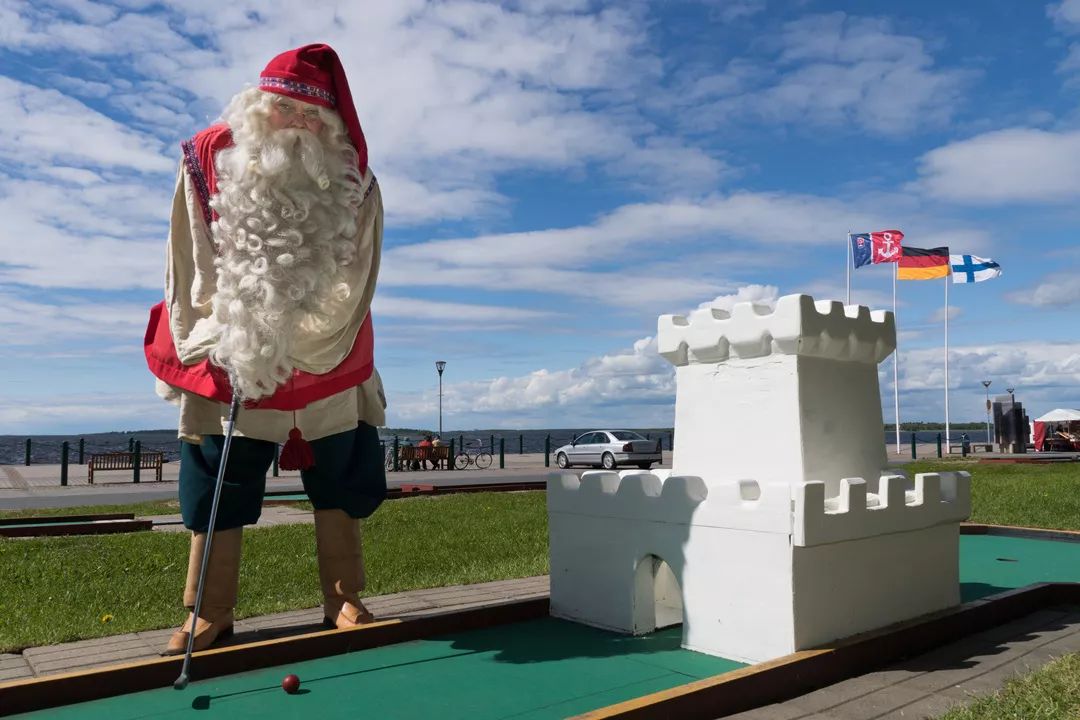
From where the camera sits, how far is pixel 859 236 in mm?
28156

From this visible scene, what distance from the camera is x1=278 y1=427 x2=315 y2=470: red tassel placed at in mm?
4133

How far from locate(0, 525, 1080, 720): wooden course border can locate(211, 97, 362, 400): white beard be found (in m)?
1.24

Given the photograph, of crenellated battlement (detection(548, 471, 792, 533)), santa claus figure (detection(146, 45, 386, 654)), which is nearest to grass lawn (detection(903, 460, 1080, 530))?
crenellated battlement (detection(548, 471, 792, 533))

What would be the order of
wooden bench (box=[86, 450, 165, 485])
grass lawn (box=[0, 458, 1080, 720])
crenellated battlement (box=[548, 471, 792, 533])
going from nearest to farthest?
crenellated battlement (box=[548, 471, 792, 533]), grass lawn (box=[0, 458, 1080, 720]), wooden bench (box=[86, 450, 165, 485])

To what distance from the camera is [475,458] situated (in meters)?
29.0

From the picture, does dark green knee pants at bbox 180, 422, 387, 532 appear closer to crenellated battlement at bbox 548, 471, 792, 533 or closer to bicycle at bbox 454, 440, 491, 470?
crenellated battlement at bbox 548, 471, 792, 533

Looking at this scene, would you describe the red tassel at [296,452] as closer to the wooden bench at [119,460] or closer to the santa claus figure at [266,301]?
the santa claus figure at [266,301]

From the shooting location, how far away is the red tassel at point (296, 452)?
413 cm

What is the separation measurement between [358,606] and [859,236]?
27.2 m

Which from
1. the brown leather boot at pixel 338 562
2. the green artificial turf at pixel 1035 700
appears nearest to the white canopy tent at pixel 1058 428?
the green artificial turf at pixel 1035 700

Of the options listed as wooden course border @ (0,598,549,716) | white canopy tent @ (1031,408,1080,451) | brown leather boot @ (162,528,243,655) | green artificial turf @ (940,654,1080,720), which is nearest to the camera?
green artificial turf @ (940,654,1080,720)

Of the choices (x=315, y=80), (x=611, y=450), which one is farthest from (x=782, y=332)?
(x=611, y=450)

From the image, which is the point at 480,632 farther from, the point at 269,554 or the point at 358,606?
the point at 269,554

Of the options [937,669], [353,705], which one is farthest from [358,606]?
[937,669]
